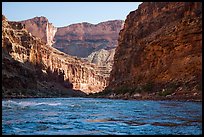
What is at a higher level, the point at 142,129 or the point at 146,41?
the point at 146,41

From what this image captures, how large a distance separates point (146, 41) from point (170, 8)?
9.46m

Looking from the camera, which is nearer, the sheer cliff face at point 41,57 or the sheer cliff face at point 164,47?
the sheer cliff face at point 164,47

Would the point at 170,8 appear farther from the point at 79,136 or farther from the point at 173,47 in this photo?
the point at 79,136

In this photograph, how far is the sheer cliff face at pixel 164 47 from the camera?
170 ft

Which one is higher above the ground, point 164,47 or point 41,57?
point 41,57

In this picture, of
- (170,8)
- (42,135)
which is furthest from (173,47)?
(42,135)

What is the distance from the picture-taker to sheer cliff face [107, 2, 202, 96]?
2036 inches

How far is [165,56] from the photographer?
61.8m

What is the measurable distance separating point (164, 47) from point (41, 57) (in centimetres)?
8709

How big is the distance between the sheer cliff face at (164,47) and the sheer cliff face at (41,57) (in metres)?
37.1

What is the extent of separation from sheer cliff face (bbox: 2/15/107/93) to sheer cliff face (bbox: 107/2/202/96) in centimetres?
3709

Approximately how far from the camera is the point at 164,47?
62.3m

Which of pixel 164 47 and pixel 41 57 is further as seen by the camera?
pixel 41 57

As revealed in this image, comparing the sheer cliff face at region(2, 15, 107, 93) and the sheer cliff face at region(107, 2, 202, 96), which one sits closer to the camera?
the sheer cliff face at region(107, 2, 202, 96)
